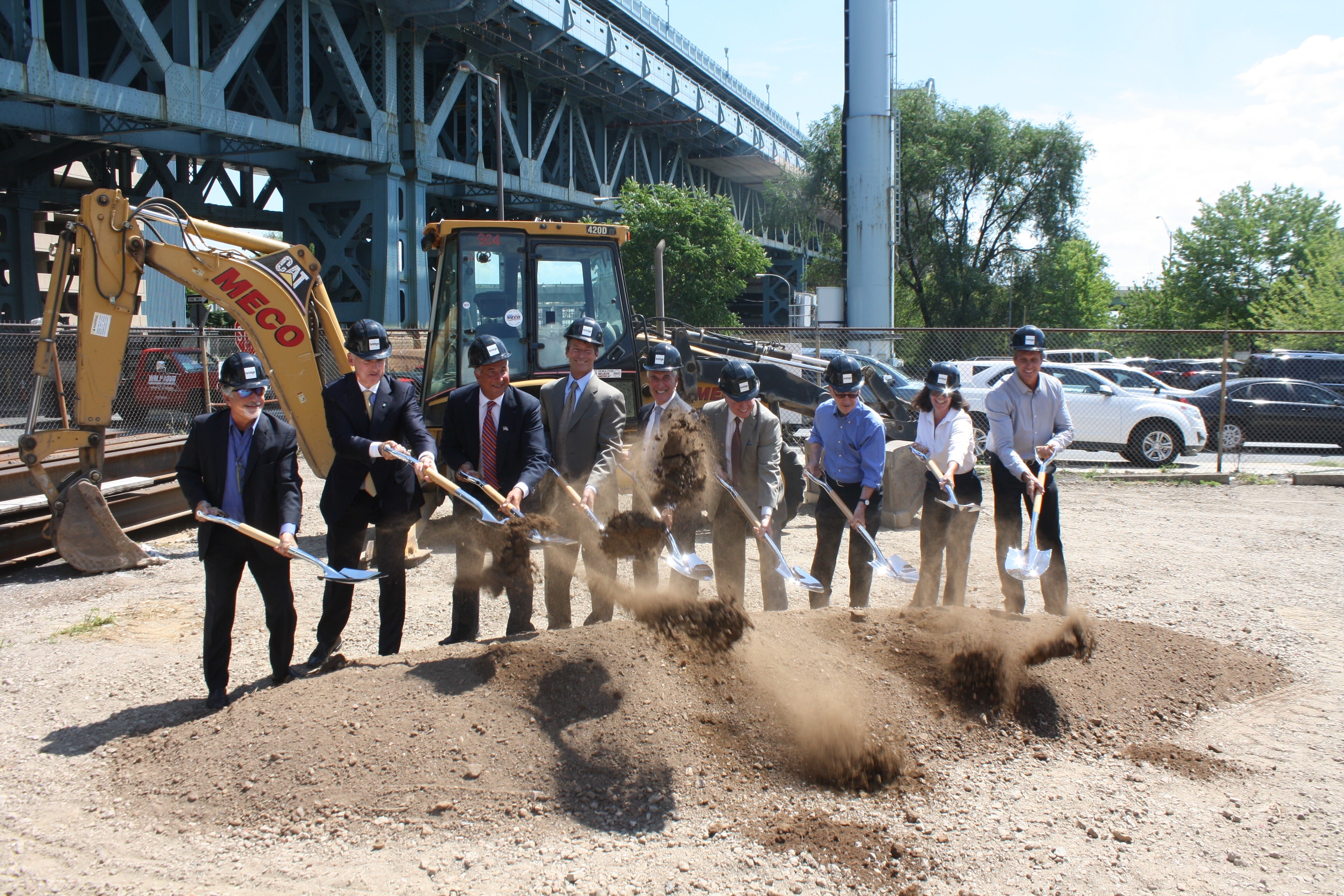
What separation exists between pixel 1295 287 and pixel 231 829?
38.4 m

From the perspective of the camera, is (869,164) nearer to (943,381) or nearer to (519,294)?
(519,294)

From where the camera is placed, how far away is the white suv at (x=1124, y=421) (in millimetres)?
14273

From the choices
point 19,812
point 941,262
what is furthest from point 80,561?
point 941,262

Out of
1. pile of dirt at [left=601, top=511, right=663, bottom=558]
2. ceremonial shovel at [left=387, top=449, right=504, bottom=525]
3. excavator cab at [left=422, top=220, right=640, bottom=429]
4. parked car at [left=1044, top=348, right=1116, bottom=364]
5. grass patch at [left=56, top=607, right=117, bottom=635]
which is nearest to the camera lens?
ceremonial shovel at [left=387, top=449, right=504, bottom=525]

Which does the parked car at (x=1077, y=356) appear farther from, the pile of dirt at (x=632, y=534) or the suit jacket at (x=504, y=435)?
the suit jacket at (x=504, y=435)

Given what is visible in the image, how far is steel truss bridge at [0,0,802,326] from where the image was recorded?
22359 millimetres

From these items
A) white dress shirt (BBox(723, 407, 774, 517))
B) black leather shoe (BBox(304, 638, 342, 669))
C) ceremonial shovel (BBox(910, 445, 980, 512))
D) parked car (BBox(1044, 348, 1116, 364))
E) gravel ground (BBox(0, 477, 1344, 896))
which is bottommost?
gravel ground (BBox(0, 477, 1344, 896))

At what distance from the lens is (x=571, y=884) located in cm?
334

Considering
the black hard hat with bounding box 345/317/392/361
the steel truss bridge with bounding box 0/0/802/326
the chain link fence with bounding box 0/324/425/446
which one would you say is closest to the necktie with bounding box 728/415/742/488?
the black hard hat with bounding box 345/317/392/361

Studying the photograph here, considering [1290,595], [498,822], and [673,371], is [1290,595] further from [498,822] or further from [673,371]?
[498,822]

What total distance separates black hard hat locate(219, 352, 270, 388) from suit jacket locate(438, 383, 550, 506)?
3.36 ft

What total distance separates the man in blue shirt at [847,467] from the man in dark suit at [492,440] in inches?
72.8

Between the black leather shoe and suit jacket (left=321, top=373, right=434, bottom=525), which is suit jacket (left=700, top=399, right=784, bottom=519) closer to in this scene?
suit jacket (left=321, top=373, right=434, bottom=525)

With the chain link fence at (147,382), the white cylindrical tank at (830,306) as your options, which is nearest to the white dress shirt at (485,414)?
the chain link fence at (147,382)
